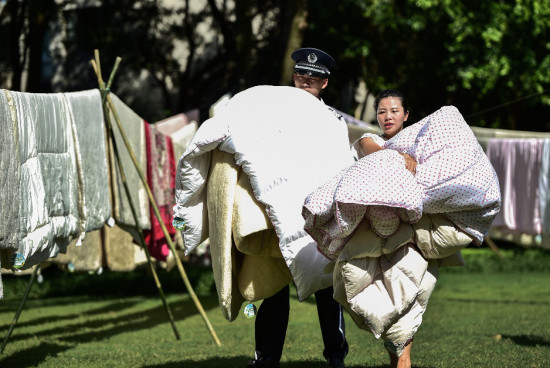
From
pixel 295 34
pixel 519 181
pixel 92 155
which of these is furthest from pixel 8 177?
pixel 295 34

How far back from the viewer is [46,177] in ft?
20.7

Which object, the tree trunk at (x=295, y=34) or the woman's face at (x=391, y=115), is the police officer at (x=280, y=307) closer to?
the woman's face at (x=391, y=115)

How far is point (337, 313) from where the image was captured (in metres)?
5.60

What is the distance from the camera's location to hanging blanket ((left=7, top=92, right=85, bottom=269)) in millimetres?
5867

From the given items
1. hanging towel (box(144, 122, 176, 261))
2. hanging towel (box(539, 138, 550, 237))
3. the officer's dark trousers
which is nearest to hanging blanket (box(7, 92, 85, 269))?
the officer's dark trousers

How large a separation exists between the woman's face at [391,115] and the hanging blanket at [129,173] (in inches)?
125

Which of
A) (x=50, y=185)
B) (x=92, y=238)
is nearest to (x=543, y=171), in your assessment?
(x=92, y=238)

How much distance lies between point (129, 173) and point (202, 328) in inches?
95.9

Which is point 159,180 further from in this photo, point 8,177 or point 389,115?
point 389,115

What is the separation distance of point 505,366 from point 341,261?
205 cm

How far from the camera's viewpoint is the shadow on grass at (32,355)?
705 centimetres

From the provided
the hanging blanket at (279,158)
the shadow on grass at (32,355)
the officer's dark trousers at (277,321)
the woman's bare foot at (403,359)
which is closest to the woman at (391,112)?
the hanging blanket at (279,158)

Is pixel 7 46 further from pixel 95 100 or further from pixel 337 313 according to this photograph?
pixel 337 313

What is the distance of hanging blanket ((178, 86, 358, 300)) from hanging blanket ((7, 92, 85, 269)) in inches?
48.0
